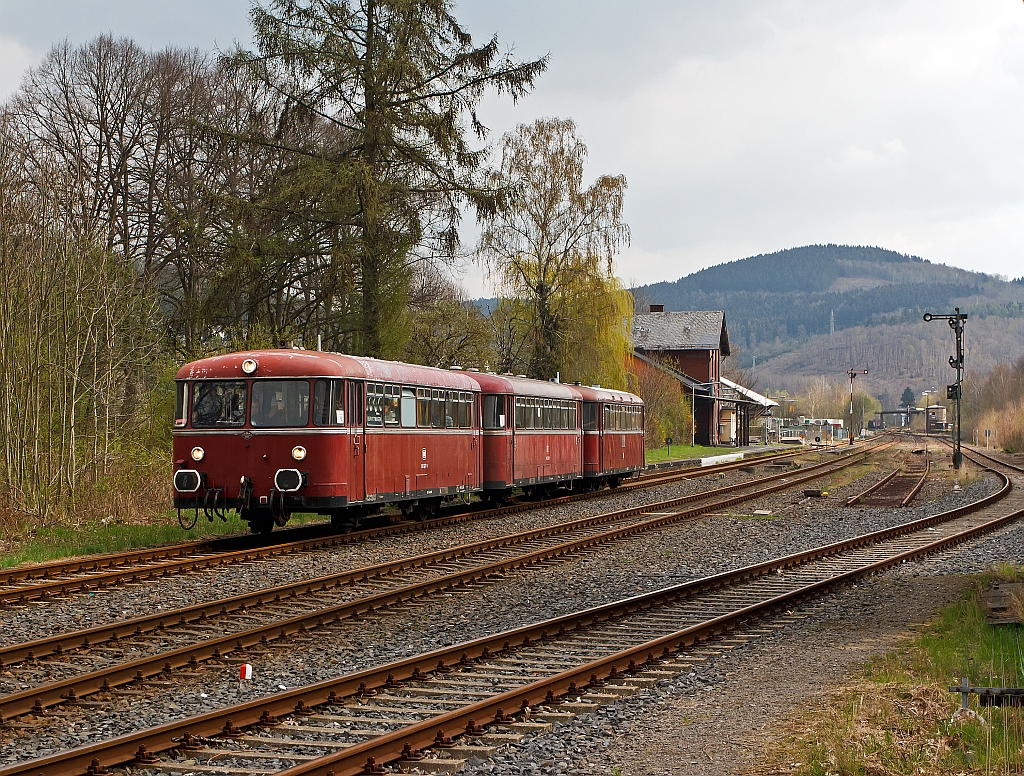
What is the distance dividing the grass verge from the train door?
31.4ft

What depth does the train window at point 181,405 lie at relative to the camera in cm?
→ 1767

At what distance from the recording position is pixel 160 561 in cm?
1545

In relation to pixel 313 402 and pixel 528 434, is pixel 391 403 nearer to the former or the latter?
pixel 313 402

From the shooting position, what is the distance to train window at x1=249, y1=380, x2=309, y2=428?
17.2 m

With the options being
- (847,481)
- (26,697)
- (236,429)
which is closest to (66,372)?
(236,429)

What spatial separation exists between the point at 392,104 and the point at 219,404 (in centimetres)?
1186

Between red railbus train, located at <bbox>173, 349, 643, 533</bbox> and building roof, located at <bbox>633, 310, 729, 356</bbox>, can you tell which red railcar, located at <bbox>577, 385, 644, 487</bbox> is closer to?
red railbus train, located at <bbox>173, 349, 643, 533</bbox>

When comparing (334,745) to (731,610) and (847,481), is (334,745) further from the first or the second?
(847,481)

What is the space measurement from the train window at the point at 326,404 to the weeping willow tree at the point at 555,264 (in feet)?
79.8

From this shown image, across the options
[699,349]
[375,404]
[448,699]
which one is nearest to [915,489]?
[375,404]

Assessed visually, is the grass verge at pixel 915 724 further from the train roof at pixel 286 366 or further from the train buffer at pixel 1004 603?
the train roof at pixel 286 366

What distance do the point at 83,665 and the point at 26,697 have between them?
5.25 feet

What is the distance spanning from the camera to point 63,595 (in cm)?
1262

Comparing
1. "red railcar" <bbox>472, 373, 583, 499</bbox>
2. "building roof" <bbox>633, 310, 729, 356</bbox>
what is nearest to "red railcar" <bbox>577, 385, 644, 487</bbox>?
"red railcar" <bbox>472, 373, 583, 499</bbox>
